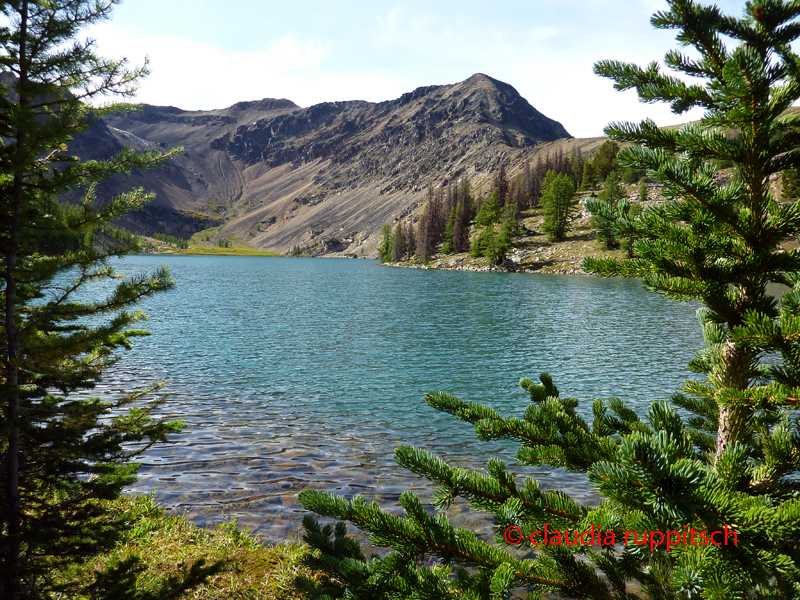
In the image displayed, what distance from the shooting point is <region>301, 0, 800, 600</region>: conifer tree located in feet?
7.91

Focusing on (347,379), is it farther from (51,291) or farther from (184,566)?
(51,291)

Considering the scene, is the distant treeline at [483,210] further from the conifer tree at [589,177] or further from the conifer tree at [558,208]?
the conifer tree at [558,208]

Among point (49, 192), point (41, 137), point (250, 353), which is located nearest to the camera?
A: point (41, 137)

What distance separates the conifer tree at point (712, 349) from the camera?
7.91 ft

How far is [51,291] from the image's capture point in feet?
19.7

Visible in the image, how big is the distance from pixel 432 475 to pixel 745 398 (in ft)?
6.43

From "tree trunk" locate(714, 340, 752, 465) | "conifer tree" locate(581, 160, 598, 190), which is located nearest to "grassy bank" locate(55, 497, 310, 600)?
"tree trunk" locate(714, 340, 752, 465)

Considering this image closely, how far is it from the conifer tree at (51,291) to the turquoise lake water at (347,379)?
→ 171 inches

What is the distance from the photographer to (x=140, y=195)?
5.97m

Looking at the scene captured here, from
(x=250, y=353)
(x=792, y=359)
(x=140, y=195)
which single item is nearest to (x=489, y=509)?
(x=792, y=359)

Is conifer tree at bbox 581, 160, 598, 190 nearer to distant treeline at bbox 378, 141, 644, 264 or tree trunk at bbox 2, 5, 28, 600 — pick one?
distant treeline at bbox 378, 141, 644, 264

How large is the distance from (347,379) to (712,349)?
67.0ft

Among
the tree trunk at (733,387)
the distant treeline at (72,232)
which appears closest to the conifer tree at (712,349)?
the tree trunk at (733,387)

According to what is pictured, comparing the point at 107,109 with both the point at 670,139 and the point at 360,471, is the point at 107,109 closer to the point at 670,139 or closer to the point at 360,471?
the point at 670,139
